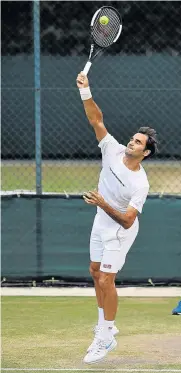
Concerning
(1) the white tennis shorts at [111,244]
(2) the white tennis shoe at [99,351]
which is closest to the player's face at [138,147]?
(1) the white tennis shorts at [111,244]

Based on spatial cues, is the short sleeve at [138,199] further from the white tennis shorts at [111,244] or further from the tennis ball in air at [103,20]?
the tennis ball in air at [103,20]

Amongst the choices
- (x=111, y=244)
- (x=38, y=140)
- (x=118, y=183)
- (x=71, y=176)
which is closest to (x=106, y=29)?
(x=118, y=183)

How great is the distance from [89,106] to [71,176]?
12.1 meters

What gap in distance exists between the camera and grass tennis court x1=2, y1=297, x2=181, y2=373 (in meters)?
7.42

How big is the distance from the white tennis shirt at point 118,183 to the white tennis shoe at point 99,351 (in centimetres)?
91

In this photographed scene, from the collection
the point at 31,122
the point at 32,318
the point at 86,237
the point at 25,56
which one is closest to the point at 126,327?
the point at 32,318

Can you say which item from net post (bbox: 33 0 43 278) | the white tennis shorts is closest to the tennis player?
the white tennis shorts

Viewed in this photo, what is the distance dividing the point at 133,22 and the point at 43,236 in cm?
1279

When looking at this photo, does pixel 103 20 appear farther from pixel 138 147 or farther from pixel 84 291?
pixel 84 291

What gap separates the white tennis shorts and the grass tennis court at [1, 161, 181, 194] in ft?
29.0

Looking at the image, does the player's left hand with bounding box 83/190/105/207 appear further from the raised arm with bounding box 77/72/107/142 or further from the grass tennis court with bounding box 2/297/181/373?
the grass tennis court with bounding box 2/297/181/373

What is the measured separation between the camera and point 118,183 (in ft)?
25.1

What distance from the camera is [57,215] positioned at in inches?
424

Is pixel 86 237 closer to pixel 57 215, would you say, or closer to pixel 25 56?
pixel 57 215
